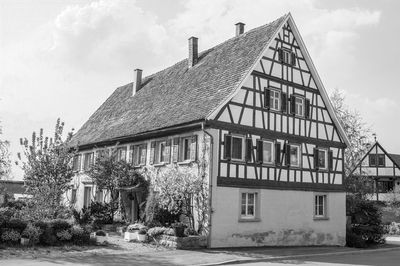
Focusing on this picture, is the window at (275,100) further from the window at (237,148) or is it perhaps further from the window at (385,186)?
the window at (385,186)

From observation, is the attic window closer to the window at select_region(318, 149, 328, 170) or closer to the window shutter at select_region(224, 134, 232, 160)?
the window at select_region(318, 149, 328, 170)

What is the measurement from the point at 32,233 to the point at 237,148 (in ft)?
33.1

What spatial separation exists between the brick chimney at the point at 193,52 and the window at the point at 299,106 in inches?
286

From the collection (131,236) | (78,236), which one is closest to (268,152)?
(131,236)

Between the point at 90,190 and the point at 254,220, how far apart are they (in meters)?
13.7

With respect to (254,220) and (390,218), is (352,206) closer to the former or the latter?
(254,220)

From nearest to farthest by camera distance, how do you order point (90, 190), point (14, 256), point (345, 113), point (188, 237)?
point (14, 256) → point (188, 237) → point (90, 190) → point (345, 113)

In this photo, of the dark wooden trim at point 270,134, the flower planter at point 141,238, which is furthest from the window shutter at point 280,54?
the flower planter at point 141,238

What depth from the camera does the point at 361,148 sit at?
47.0 metres

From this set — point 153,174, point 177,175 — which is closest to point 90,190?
point 153,174

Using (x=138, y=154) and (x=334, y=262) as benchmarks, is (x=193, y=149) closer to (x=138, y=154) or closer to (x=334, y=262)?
(x=138, y=154)

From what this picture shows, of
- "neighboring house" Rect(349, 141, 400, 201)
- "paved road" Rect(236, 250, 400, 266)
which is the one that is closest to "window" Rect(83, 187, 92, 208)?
"paved road" Rect(236, 250, 400, 266)

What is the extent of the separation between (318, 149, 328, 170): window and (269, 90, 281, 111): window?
4.29 m

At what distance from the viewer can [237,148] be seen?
915 inches
